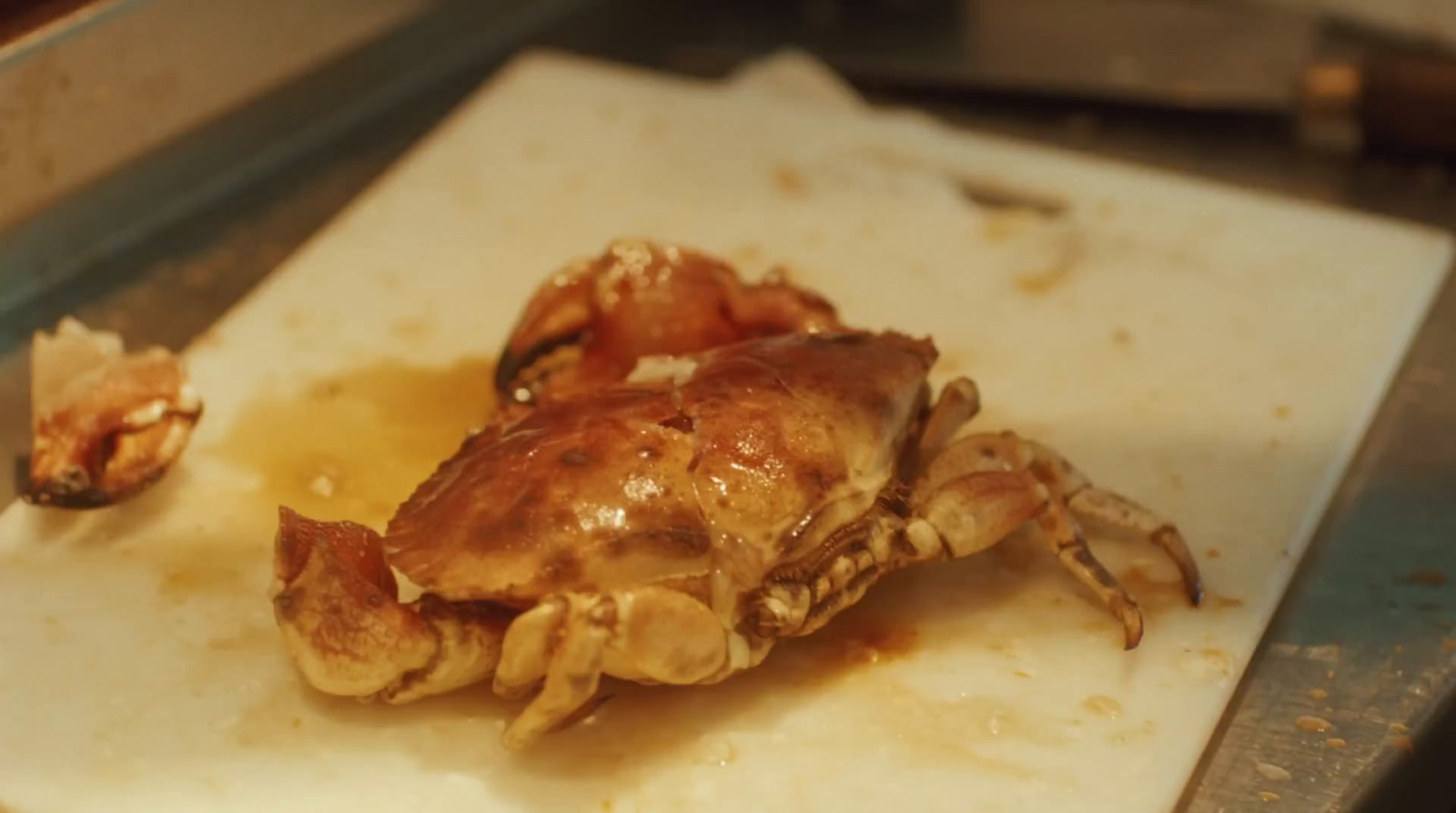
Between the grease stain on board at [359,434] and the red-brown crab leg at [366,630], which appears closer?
the red-brown crab leg at [366,630]

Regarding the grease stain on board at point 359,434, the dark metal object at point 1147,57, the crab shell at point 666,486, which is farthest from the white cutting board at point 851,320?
the dark metal object at point 1147,57

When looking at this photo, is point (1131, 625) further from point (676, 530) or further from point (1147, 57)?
point (1147, 57)

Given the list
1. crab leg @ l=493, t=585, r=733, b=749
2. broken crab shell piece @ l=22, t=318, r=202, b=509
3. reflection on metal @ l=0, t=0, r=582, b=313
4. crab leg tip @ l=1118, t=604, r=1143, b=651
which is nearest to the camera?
crab leg @ l=493, t=585, r=733, b=749

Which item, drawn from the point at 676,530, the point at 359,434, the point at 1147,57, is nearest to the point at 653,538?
the point at 676,530

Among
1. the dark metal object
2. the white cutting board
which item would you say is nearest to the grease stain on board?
the white cutting board

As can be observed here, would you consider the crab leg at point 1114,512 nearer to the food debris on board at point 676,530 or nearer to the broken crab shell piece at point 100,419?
the food debris on board at point 676,530

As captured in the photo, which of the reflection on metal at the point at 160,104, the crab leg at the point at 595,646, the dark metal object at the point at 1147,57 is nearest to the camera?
the crab leg at the point at 595,646

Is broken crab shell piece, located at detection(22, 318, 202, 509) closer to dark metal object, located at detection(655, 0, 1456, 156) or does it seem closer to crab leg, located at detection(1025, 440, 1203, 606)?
crab leg, located at detection(1025, 440, 1203, 606)
